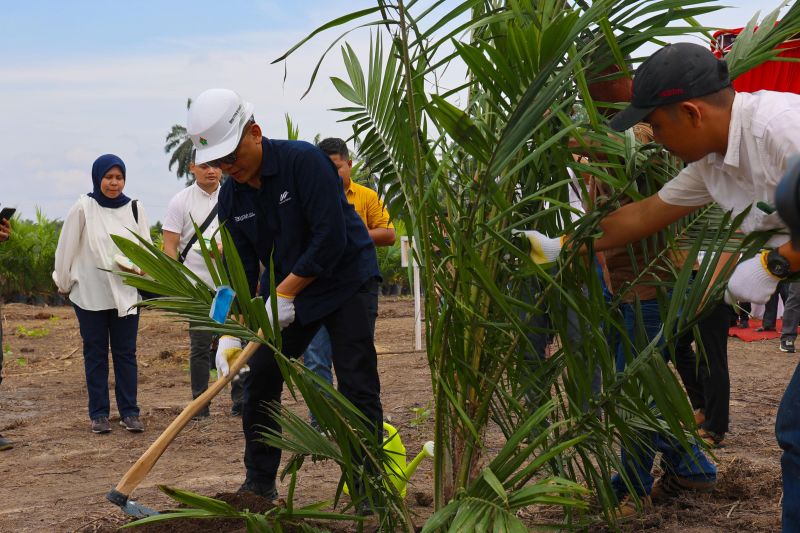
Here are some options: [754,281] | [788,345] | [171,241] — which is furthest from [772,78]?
[754,281]

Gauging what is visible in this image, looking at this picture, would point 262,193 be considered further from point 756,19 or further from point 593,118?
point 756,19

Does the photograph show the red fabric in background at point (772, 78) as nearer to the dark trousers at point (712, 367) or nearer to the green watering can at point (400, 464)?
the dark trousers at point (712, 367)

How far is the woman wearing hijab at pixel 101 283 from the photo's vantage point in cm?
562

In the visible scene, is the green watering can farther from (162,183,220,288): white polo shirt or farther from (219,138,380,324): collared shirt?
(162,183,220,288): white polo shirt

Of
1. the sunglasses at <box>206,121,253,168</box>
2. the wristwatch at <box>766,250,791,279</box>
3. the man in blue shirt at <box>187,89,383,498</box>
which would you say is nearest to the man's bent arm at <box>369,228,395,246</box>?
the man in blue shirt at <box>187,89,383,498</box>

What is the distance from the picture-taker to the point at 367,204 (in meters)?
5.79

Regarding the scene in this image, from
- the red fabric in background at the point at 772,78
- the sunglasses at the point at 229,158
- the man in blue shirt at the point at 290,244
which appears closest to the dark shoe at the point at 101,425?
the man in blue shirt at the point at 290,244

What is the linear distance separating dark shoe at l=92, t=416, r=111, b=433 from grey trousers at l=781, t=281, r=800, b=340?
21.2 feet

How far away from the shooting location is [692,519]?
336 centimetres

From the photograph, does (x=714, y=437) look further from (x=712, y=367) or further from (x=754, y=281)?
(x=754, y=281)

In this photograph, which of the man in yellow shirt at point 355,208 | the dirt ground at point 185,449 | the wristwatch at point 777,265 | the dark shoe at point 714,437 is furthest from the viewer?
the man in yellow shirt at point 355,208

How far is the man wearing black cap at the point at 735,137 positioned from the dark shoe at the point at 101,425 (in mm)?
4454

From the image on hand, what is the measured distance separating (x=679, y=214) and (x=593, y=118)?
520 millimetres

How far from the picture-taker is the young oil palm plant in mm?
2160
